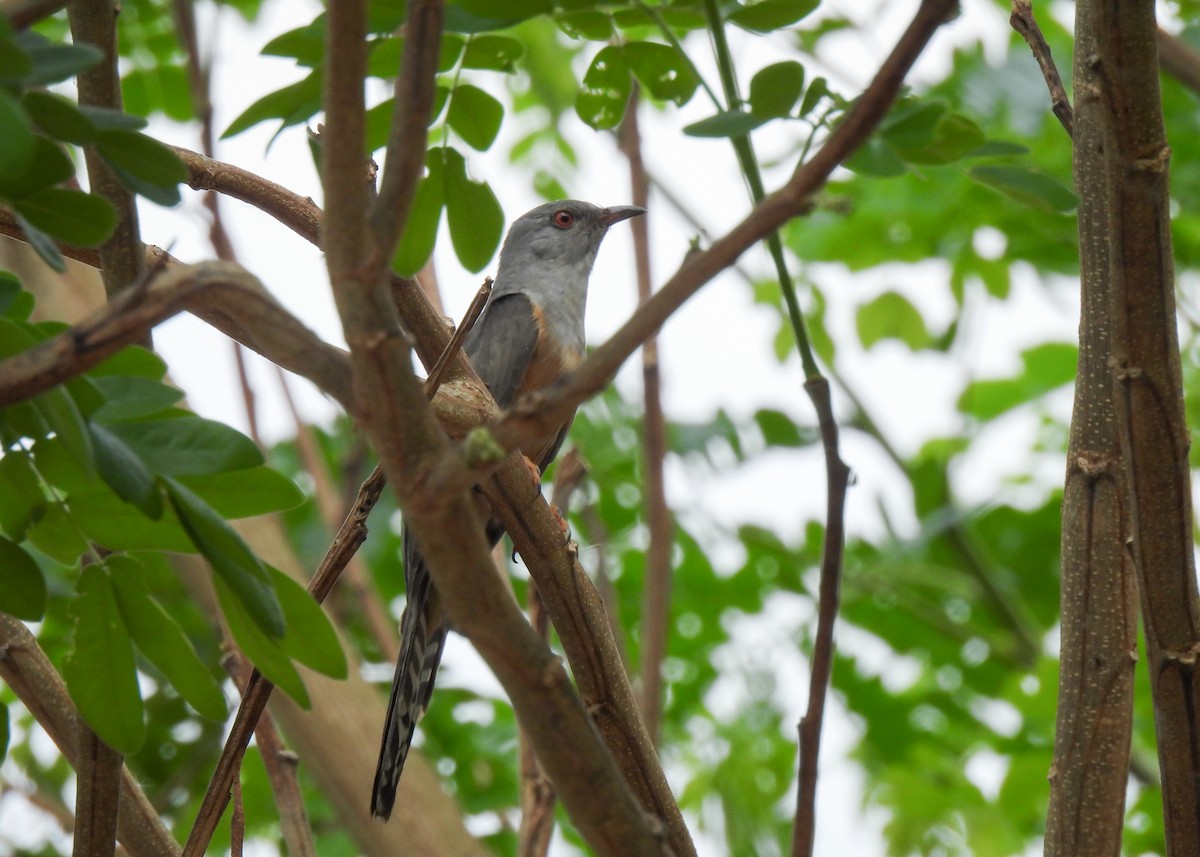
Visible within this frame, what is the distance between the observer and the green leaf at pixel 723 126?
5.85 feet

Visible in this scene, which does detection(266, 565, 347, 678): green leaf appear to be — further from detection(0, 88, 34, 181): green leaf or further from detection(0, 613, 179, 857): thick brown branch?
detection(0, 613, 179, 857): thick brown branch

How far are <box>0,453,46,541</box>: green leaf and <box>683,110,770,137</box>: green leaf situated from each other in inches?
41.8

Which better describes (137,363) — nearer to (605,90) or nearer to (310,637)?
(310,637)

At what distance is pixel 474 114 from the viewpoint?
2494 millimetres

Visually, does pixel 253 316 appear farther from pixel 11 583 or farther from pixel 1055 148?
pixel 1055 148

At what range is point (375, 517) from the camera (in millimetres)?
5586

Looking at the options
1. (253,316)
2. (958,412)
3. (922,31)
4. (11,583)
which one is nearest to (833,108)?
(922,31)

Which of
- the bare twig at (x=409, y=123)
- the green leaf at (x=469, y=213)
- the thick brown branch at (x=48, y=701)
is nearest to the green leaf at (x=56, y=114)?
the bare twig at (x=409, y=123)

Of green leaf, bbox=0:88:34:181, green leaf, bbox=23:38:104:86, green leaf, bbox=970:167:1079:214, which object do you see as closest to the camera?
green leaf, bbox=0:88:34:181

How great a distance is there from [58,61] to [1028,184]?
153 cm

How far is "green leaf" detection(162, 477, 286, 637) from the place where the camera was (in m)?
1.63

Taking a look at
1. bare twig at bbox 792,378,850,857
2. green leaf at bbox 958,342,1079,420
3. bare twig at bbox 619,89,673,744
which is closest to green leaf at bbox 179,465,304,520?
bare twig at bbox 792,378,850,857

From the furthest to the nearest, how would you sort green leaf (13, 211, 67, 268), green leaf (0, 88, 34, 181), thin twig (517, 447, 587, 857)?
thin twig (517, 447, 587, 857)
green leaf (13, 211, 67, 268)
green leaf (0, 88, 34, 181)

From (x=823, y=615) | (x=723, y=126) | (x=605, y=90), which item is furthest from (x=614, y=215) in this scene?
(x=723, y=126)
